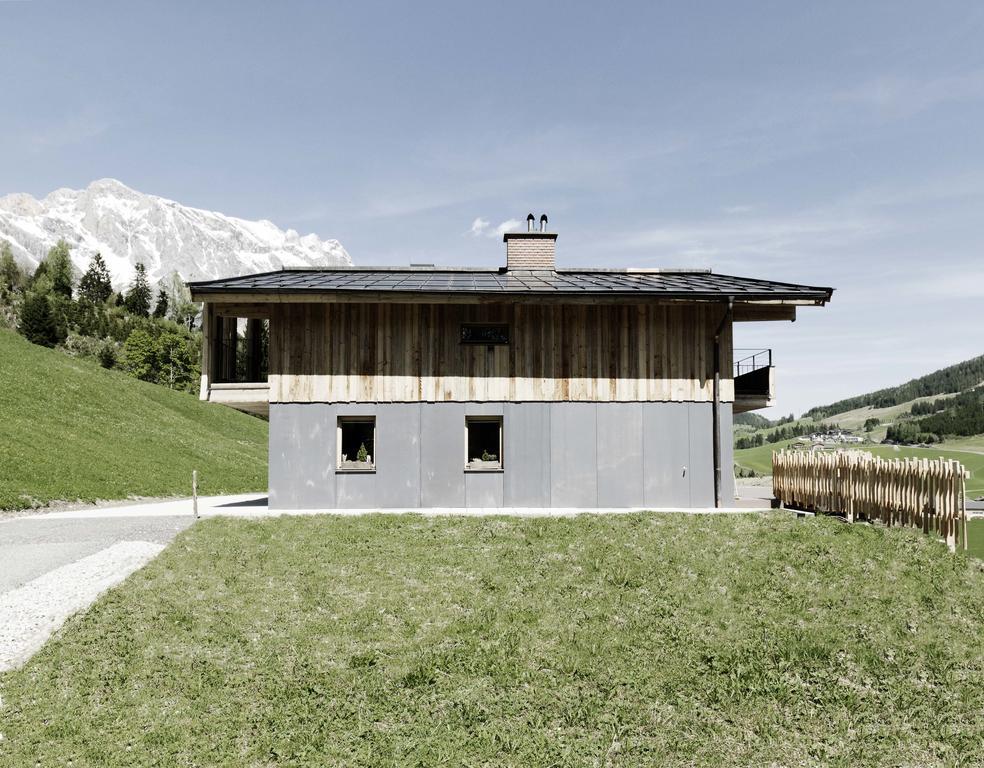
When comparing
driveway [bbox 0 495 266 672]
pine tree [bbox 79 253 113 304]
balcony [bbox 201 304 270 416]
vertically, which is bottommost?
driveway [bbox 0 495 266 672]

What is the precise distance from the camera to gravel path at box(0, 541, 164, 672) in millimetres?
8539

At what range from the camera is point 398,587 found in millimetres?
10391

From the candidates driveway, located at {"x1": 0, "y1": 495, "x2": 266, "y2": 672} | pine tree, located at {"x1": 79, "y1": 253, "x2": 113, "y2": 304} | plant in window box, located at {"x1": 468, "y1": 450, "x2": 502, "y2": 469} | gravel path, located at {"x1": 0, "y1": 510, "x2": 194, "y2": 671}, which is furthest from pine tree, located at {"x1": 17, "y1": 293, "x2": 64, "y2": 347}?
pine tree, located at {"x1": 79, "y1": 253, "x2": 113, "y2": 304}

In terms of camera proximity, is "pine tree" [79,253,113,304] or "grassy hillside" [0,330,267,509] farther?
"pine tree" [79,253,113,304]

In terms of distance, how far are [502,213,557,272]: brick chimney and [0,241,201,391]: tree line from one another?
44398 millimetres

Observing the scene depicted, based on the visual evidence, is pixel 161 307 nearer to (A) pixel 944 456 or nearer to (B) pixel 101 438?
(B) pixel 101 438

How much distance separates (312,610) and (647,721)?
189 inches

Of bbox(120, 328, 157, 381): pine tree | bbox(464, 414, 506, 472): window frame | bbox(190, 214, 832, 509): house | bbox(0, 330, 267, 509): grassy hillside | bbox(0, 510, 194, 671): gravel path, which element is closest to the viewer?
bbox(0, 510, 194, 671): gravel path

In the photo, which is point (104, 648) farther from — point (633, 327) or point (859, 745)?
point (633, 327)

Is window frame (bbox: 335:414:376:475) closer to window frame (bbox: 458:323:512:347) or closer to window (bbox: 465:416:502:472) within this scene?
window (bbox: 465:416:502:472)

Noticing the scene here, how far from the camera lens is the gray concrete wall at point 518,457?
54.5 ft

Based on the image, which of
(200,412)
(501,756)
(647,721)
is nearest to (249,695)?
(501,756)

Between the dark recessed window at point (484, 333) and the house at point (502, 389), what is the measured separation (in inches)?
1.4

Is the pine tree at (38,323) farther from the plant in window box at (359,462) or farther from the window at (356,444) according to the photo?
the plant in window box at (359,462)
